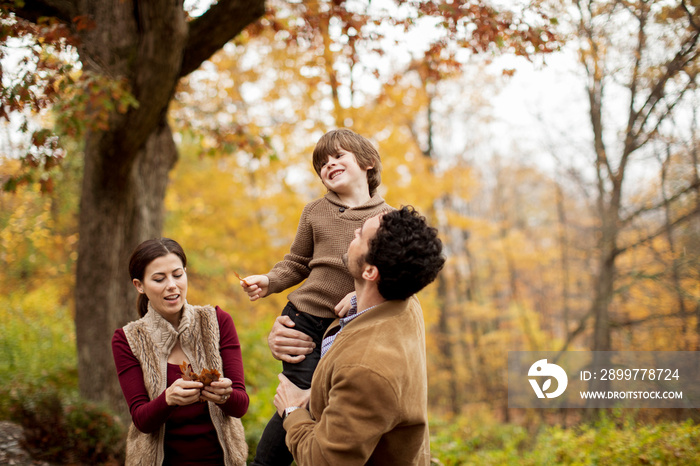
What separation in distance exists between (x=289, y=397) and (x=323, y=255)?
0.66 metres

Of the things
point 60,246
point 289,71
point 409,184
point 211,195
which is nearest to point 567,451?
point 409,184

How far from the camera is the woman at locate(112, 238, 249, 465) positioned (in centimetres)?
235

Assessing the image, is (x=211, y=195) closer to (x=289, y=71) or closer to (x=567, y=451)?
(x=289, y=71)

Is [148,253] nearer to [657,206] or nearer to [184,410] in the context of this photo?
[184,410]

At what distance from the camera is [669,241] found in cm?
841

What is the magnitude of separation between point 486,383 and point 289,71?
1301 centimetres

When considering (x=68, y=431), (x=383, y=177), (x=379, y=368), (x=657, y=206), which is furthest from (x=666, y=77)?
(x=68, y=431)

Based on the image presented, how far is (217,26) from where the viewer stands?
174 inches

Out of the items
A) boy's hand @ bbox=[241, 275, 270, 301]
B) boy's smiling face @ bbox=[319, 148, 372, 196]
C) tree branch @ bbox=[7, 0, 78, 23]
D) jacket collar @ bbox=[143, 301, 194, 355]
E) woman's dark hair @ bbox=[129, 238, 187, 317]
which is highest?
tree branch @ bbox=[7, 0, 78, 23]

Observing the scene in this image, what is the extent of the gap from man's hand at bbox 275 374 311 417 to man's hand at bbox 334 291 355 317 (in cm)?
38

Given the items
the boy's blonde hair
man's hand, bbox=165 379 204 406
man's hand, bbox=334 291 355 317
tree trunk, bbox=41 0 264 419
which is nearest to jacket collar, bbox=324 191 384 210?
the boy's blonde hair

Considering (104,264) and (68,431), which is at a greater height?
(104,264)

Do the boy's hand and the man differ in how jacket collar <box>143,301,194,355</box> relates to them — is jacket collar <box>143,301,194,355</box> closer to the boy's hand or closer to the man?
the boy's hand

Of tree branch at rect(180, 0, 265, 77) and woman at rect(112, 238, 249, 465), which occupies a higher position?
tree branch at rect(180, 0, 265, 77)
